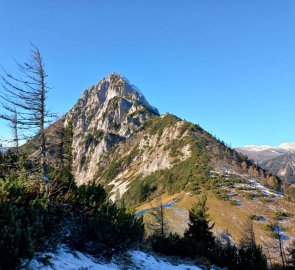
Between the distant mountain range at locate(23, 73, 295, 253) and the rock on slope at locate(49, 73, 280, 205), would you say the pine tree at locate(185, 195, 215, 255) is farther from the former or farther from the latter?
the rock on slope at locate(49, 73, 280, 205)

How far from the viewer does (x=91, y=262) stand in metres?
11.4

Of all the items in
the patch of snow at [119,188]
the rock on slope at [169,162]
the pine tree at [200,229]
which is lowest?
the pine tree at [200,229]

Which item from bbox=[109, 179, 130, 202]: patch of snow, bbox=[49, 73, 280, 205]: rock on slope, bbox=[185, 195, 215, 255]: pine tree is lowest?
bbox=[185, 195, 215, 255]: pine tree

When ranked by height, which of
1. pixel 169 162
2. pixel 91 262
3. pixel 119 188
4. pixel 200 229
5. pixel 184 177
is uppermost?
pixel 169 162

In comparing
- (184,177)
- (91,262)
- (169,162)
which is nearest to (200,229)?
(91,262)

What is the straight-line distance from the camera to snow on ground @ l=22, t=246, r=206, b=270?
31.5 ft

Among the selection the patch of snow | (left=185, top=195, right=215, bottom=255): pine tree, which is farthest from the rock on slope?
(left=185, top=195, right=215, bottom=255): pine tree

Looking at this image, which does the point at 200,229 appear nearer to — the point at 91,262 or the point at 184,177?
the point at 91,262

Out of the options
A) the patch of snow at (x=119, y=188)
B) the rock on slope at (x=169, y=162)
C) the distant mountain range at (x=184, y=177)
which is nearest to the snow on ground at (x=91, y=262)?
the distant mountain range at (x=184, y=177)

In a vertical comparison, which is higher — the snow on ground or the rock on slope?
the rock on slope

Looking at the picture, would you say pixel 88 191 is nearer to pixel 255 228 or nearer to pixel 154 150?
pixel 255 228

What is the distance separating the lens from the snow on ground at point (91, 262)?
9609 mm

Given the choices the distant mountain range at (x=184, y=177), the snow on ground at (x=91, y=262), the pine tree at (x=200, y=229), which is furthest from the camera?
the distant mountain range at (x=184, y=177)

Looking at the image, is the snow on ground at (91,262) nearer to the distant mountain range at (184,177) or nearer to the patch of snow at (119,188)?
the distant mountain range at (184,177)
